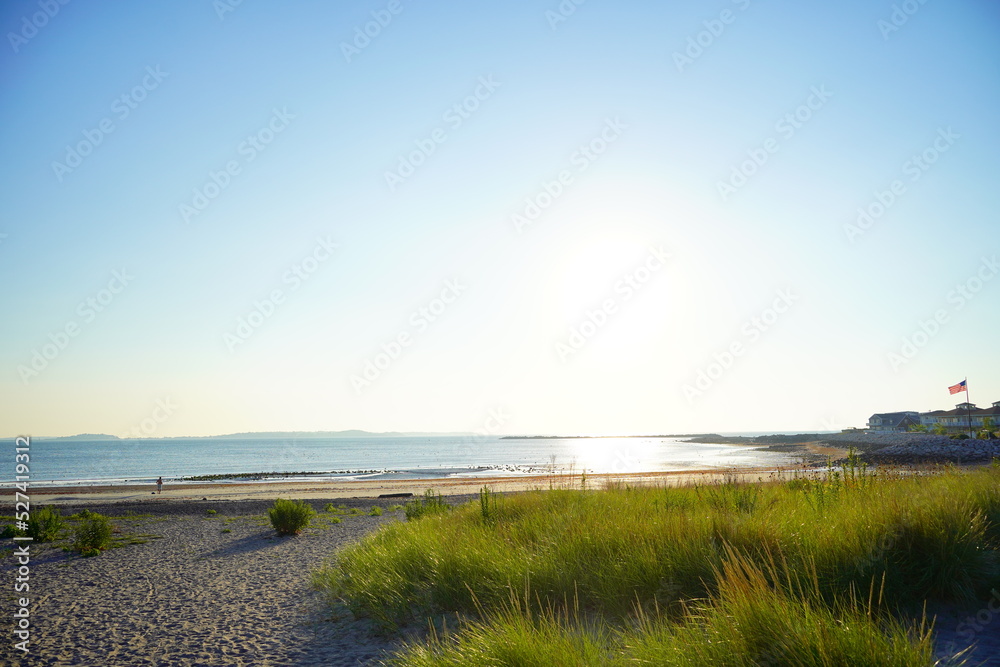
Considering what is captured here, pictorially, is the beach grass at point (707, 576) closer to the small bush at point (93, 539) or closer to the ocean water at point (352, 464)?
the small bush at point (93, 539)

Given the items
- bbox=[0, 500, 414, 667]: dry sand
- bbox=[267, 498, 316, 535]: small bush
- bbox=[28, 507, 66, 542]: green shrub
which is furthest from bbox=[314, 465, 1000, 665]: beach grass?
bbox=[28, 507, 66, 542]: green shrub

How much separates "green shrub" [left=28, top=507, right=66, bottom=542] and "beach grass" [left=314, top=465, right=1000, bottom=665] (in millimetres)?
10550

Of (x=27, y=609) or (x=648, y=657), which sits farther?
(x=27, y=609)

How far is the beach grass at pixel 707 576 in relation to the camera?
13.1 ft

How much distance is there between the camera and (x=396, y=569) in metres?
7.84

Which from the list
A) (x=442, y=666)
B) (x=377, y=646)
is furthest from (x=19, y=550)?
(x=442, y=666)

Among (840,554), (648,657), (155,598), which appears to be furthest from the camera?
Result: (155,598)

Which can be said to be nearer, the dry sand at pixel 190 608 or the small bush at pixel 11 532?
the dry sand at pixel 190 608

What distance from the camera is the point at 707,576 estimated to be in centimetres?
585

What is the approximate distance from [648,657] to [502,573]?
2.78 metres

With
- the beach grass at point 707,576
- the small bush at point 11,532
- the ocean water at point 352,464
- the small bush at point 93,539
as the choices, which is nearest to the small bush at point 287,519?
the small bush at point 93,539

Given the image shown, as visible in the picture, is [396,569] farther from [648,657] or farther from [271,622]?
[648,657]

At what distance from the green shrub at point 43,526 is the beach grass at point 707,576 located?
415 inches

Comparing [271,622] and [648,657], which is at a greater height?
[648,657]
